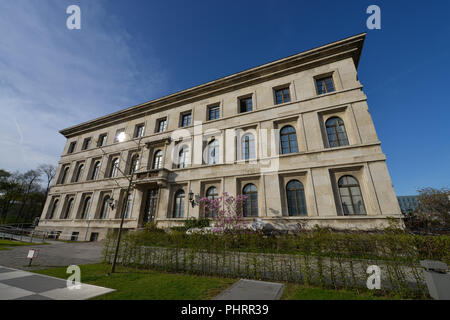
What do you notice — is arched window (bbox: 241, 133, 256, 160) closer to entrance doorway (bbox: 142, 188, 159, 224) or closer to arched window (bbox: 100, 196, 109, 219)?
entrance doorway (bbox: 142, 188, 159, 224)

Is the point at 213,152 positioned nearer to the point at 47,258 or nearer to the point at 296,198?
the point at 296,198

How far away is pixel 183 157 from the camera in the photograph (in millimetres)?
20094

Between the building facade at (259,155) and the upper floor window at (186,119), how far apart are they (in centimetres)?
23

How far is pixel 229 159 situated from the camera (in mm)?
17312

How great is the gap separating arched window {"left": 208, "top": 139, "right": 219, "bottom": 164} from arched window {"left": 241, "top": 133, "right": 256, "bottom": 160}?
113 inches

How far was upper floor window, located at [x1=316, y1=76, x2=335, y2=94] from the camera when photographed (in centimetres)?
1625

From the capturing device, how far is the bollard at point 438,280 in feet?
13.5

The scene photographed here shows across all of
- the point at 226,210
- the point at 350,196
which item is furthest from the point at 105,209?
the point at 350,196

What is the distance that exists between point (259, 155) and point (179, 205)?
9561 mm

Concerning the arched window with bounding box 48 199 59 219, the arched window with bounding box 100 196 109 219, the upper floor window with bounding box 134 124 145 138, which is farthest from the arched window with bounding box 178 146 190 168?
the arched window with bounding box 48 199 59 219

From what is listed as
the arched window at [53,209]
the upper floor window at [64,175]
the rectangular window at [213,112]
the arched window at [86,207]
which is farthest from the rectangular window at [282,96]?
the arched window at [53,209]

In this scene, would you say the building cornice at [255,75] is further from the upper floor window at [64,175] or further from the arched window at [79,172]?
the upper floor window at [64,175]
